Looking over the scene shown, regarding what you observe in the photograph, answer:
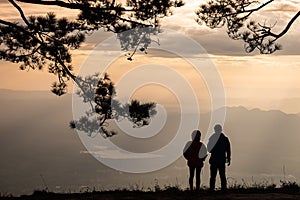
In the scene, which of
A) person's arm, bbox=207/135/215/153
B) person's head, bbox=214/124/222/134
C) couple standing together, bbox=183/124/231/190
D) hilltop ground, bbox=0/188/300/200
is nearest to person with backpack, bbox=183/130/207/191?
couple standing together, bbox=183/124/231/190

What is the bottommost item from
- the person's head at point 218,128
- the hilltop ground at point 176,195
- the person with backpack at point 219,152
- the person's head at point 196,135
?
the hilltop ground at point 176,195

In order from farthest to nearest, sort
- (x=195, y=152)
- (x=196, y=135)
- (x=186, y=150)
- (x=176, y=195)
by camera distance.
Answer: (x=186, y=150) < (x=195, y=152) < (x=196, y=135) < (x=176, y=195)

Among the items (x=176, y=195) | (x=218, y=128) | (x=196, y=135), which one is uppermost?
(x=218, y=128)

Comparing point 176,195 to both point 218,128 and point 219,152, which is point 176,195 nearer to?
point 219,152

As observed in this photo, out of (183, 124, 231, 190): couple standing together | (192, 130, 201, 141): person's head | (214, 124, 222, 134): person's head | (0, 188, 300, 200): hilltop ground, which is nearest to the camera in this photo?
(0, 188, 300, 200): hilltop ground

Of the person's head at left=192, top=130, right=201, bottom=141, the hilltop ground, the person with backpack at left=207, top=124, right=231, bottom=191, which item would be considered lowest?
the hilltop ground

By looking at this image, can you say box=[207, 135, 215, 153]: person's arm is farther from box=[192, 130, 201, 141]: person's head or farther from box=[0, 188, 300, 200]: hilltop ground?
box=[0, 188, 300, 200]: hilltop ground

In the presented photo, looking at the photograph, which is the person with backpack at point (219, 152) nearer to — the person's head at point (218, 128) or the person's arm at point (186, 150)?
the person's head at point (218, 128)

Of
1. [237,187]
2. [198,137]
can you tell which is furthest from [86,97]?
[237,187]

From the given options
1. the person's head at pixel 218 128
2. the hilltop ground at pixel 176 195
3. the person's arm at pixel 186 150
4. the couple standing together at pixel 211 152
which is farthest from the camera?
the person's arm at pixel 186 150

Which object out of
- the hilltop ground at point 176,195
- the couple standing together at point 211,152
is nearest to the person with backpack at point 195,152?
the couple standing together at point 211,152

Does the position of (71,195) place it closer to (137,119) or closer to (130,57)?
(137,119)

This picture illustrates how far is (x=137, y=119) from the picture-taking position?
2097 cm

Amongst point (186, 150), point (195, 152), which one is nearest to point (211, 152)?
point (195, 152)
